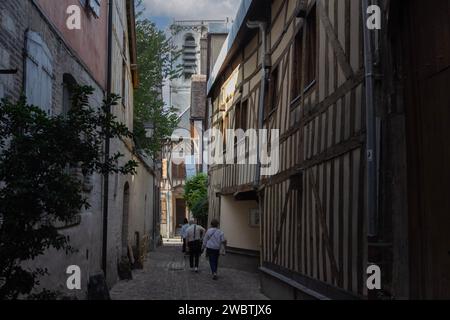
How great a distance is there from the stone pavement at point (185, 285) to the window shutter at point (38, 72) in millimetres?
4807

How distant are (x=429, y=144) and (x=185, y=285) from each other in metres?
8.00

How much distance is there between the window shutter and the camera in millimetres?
5586

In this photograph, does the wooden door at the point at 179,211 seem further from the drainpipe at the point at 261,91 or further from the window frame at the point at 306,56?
the window frame at the point at 306,56

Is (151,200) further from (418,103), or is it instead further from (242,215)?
(418,103)

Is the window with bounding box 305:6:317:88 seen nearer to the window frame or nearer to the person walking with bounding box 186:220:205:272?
the window frame

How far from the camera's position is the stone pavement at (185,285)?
1037 centimetres

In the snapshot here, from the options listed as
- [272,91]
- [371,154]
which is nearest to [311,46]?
[272,91]

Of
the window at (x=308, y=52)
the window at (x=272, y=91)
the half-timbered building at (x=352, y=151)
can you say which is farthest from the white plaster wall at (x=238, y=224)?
the window at (x=308, y=52)

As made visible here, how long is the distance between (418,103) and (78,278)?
5.02m

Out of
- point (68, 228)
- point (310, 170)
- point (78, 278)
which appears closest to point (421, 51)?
point (310, 170)

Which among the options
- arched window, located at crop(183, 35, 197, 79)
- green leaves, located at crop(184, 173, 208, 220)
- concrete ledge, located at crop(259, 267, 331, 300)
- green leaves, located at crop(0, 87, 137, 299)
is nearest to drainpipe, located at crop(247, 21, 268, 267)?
concrete ledge, located at crop(259, 267, 331, 300)

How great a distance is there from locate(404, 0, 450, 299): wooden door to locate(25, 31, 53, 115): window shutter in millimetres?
3282

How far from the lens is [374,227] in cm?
530

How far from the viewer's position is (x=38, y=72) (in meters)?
5.88
